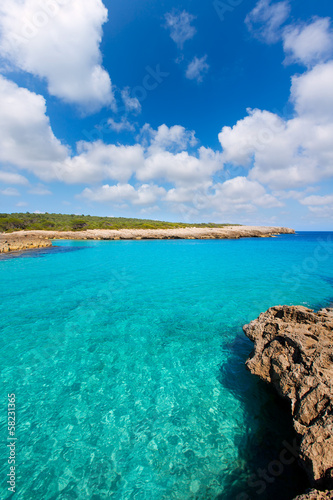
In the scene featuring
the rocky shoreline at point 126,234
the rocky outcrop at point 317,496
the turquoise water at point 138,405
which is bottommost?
the turquoise water at point 138,405

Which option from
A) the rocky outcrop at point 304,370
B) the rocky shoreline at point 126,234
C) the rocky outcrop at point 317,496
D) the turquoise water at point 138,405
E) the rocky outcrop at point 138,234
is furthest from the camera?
the rocky outcrop at point 138,234

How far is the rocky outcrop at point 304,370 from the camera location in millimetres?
3375

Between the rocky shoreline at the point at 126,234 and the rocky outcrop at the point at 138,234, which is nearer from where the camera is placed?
the rocky shoreline at the point at 126,234

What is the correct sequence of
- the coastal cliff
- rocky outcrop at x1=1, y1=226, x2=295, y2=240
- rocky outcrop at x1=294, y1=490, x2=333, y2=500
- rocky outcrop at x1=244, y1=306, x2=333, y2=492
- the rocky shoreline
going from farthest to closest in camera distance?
rocky outcrop at x1=1, y1=226, x2=295, y2=240 → the coastal cliff → the rocky shoreline → rocky outcrop at x1=244, y1=306, x2=333, y2=492 → rocky outcrop at x1=294, y1=490, x2=333, y2=500

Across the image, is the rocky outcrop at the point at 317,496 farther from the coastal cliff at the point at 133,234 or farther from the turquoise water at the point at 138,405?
the coastal cliff at the point at 133,234

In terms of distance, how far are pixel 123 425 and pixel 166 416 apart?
3.48ft

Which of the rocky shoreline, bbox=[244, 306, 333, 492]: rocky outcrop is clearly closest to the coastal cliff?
the rocky shoreline

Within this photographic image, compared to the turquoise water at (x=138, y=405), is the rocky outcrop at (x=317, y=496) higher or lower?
higher

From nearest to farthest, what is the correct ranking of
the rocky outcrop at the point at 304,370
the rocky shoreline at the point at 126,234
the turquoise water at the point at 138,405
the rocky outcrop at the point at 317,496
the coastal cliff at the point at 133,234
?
the rocky outcrop at the point at 317,496 < the rocky outcrop at the point at 304,370 < the turquoise water at the point at 138,405 < the rocky shoreline at the point at 126,234 < the coastal cliff at the point at 133,234

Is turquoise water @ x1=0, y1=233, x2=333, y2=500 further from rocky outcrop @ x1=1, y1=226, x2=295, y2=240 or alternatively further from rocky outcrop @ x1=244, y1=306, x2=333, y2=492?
rocky outcrop @ x1=1, y1=226, x2=295, y2=240

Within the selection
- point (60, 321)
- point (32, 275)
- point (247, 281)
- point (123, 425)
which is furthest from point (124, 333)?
point (32, 275)

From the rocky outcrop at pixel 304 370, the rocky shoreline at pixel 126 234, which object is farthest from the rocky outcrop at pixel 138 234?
the rocky outcrop at pixel 304 370

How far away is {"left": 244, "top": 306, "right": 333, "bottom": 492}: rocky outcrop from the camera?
338 centimetres

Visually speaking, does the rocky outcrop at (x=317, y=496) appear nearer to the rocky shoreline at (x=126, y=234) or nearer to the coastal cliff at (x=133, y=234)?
the rocky shoreline at (x=126, y=234)
